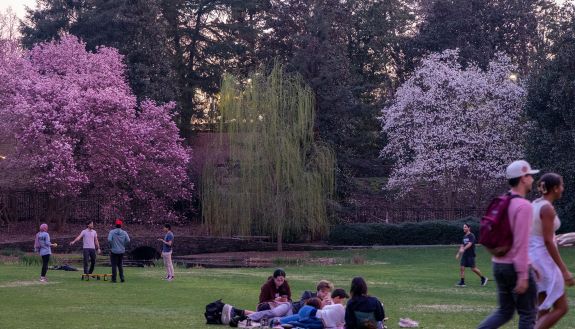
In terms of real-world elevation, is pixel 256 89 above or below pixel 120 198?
above

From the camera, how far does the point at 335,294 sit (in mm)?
15398

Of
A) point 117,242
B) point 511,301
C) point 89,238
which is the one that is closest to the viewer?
point 511,301

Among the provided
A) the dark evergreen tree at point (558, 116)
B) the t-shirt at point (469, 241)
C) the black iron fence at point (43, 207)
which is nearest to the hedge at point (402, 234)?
the dark evergreen tree at point (558, 116)

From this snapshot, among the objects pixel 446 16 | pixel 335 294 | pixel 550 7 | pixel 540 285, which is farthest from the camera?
pixel 550 7

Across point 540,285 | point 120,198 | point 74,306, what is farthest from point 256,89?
point 540,285

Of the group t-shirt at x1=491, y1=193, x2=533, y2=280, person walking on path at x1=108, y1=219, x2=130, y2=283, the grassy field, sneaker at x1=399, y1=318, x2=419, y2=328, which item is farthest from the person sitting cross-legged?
person walking on path at x1=108, y1=219, x2=130, y2=283

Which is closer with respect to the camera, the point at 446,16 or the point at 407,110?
the point at 407,110

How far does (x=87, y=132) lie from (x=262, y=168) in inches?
447

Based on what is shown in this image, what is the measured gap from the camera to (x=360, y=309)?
1391 cm

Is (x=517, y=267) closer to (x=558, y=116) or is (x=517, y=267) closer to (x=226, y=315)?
(x=226, y=315)

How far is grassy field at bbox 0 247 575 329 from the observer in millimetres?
17156

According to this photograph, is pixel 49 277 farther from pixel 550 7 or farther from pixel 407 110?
pixel 550 7

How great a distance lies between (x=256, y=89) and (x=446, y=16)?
23.4 m

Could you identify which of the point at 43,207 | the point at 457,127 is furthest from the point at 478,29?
the point at 43,207
